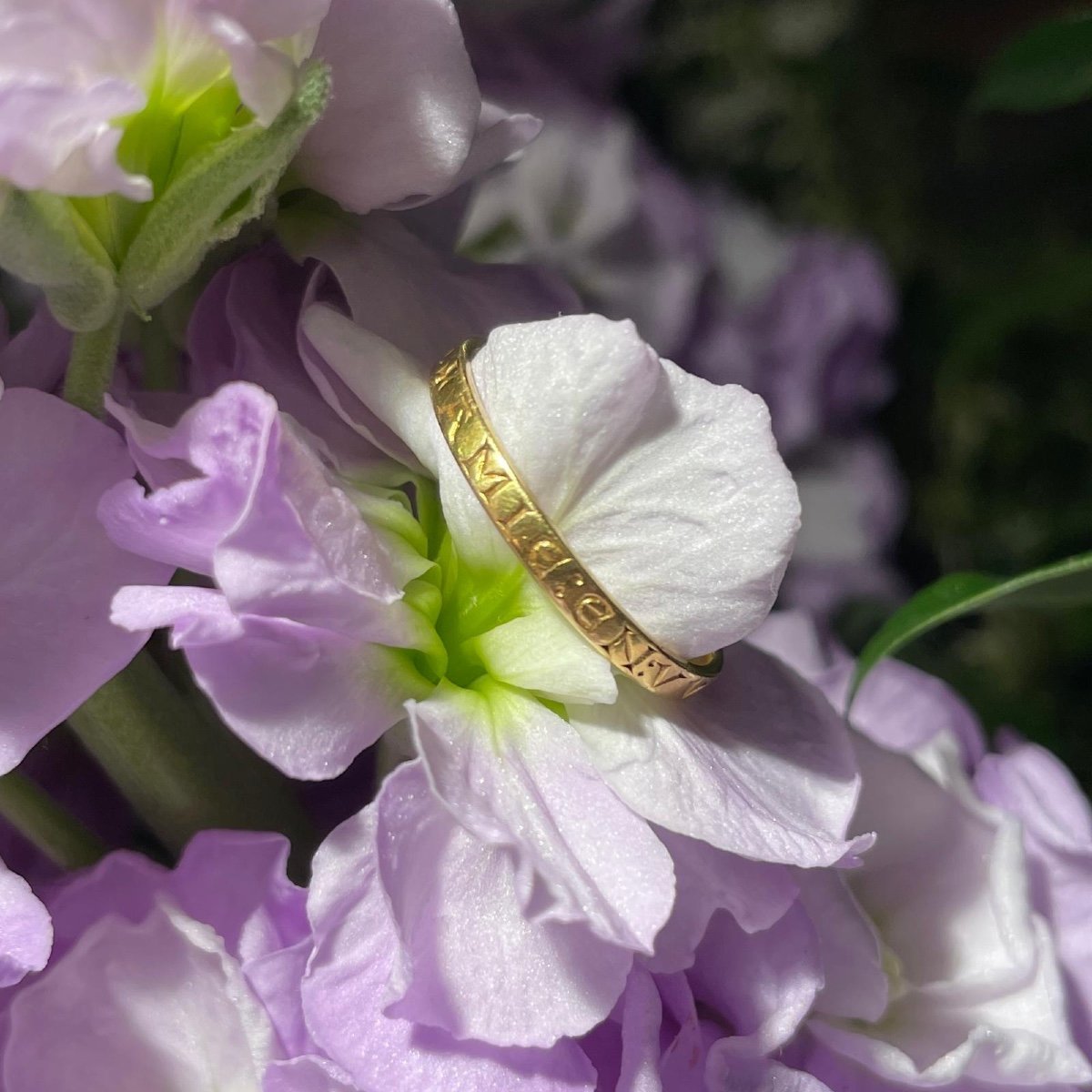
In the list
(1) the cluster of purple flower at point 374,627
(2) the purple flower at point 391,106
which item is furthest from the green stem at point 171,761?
(2) the purple flower at point 391,106

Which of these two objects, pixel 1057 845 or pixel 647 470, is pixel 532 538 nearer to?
pixel 647 470

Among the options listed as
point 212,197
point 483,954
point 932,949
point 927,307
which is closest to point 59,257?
point 212,197

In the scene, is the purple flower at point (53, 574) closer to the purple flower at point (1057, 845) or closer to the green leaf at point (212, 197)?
the green leaf at point (212, 197)

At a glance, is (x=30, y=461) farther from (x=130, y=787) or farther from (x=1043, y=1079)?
(x=1043, y=1079)

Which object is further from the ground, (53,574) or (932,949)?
(53,574)

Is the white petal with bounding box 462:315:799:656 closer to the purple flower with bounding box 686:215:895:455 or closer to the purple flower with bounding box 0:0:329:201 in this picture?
the purple flower with bounding box 0:0:329:201

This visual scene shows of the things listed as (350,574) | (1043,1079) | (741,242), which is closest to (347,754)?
(350,574)
